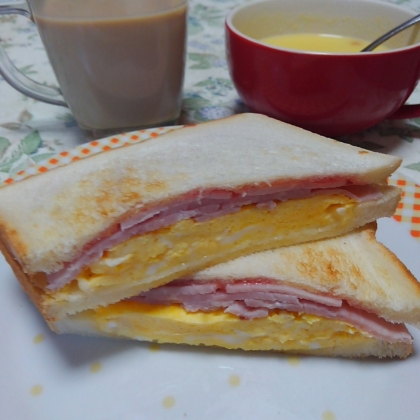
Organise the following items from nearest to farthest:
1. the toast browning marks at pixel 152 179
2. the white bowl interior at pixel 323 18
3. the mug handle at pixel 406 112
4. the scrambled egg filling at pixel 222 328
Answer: the toast browning marks at pixel 152 179
the scrambled egg filling at pixel 222 328
the mug handle at pixel 406 112
the white bowl interior at pixel 323 18

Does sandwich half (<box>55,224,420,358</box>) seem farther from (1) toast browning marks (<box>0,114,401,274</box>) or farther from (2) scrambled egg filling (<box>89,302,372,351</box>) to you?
(1) toast browning marks (<box>0,114,401,274</box>)

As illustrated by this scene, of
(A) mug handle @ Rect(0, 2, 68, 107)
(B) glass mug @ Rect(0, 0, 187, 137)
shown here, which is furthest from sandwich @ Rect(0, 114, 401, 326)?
(A) mug handle @ Rect(0, 2, 68, 107)

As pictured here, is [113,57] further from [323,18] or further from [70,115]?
[323,18]

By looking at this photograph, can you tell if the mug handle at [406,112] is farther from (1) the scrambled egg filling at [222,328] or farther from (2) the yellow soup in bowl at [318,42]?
(1) the scrambled egg filling at [222,328]

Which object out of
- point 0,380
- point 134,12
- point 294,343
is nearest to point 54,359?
point 0,380

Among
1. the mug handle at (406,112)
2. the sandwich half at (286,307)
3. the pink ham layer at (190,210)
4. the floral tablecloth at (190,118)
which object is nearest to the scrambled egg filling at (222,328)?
the sandwich half at (286,307)
